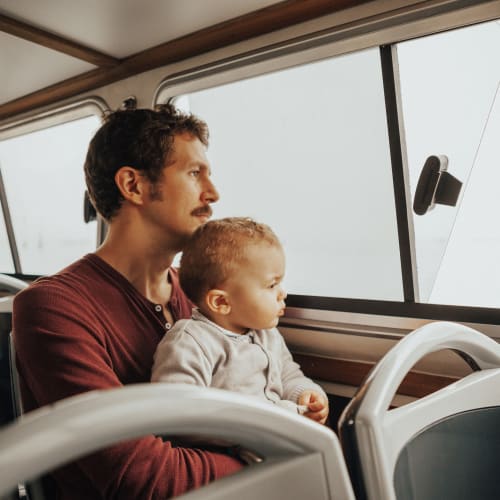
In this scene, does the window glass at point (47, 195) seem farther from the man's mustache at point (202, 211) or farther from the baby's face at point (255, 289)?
the baby's face at point (255, 289)

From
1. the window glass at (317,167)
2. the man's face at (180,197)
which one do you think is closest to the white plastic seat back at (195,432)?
the man's face at (180,197)

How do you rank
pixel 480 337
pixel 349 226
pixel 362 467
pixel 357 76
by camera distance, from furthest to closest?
pixel 349 226
pixel 357 76
pixel 480 337
pixel 362 467

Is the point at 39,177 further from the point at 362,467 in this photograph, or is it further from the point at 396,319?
the point at 362,467

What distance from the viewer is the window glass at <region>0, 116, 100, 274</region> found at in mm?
3643

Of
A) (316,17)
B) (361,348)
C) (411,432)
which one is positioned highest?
(316,17)

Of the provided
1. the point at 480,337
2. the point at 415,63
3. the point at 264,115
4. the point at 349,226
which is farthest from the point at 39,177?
the point at 480,337

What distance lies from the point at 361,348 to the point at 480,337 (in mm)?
895

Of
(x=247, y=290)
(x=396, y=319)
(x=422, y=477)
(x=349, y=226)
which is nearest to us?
(x=422, y=477)

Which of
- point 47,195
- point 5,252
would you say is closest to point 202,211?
point 47,195

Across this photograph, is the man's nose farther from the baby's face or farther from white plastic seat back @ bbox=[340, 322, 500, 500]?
white plastic seat back @ bbox=[340, 322, 500, 500]

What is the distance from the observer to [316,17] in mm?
1886

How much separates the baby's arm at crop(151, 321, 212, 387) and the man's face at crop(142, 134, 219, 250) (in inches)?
15.3

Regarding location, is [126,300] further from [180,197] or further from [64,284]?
[180,197]

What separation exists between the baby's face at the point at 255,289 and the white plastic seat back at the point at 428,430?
0.50m
